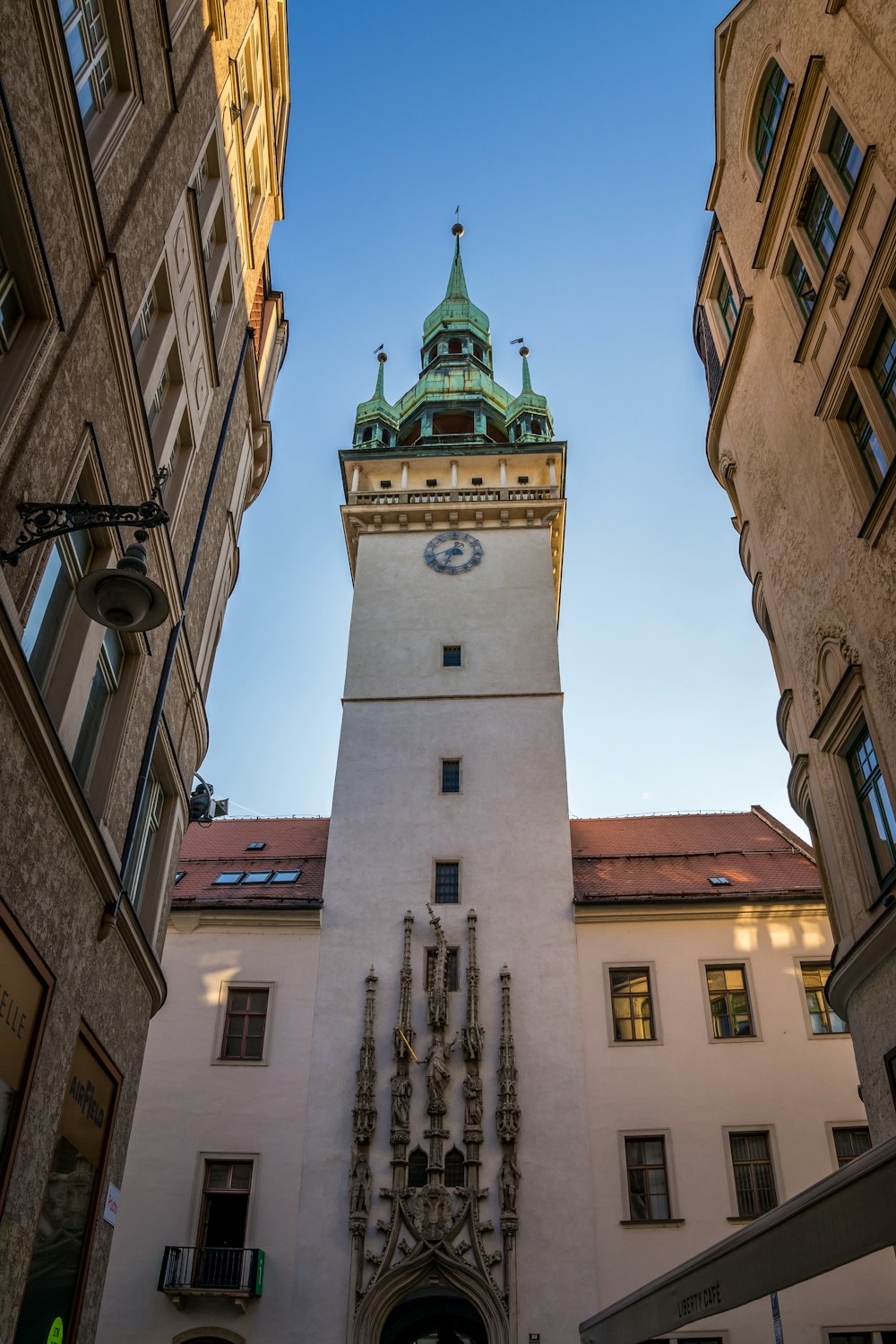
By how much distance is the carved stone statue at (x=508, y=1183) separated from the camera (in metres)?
21.0

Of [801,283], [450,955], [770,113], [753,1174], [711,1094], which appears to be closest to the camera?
[801,283]

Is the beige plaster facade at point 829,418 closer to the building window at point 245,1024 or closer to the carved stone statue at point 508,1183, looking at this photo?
the carved stone statue at point 508,1183

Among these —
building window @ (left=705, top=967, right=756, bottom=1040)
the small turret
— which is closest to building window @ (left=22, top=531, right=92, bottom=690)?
building window @ (left=705, top=967, right=756, bottom=1040)

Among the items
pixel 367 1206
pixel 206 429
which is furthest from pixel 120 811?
pixel 367 1206

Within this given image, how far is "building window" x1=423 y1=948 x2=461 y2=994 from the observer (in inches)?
948

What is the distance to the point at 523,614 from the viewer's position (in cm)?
3241

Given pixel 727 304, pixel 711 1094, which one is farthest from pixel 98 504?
pixel 711 1094

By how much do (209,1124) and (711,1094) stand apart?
1052cm

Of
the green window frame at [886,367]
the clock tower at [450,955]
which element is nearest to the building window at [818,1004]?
the clock tower at [450,955]

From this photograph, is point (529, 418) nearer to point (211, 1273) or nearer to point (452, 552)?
point (452, 552)

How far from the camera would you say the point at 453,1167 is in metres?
21.7

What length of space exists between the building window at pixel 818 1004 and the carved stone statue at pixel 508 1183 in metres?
6.89

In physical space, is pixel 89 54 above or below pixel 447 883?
below

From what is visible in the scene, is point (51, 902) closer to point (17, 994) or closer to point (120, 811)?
point (17, 994)
